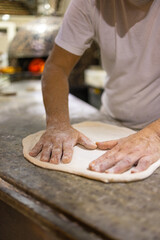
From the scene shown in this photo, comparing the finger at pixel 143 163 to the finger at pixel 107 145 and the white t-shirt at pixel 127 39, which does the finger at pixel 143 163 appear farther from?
the white t-shirt at pixel 127 39

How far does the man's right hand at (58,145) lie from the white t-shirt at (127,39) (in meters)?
0.47

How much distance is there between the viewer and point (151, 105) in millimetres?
1436

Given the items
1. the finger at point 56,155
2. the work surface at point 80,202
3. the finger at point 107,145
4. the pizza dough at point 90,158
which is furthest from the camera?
the finger at point 107,145

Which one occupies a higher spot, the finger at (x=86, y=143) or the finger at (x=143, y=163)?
the finger at (x=143, y=163)

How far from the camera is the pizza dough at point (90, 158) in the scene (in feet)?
2.95

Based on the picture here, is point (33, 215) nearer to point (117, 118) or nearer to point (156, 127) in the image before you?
point (156, 127)

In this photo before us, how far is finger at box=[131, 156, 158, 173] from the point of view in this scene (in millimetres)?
929

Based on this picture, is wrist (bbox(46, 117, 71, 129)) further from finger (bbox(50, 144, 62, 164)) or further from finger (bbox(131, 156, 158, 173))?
finger (bbox(131, 156, 158, 173))

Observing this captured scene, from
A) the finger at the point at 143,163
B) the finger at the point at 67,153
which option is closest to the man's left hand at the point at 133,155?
the finger at the point at 143,163

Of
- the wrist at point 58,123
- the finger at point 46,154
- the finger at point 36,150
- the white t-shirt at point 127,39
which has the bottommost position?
the finger at point 36,150

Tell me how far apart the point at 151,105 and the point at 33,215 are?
937 mm

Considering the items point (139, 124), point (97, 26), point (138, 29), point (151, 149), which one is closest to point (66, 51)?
point (97, 26)

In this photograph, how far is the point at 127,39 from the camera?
4.44 feet

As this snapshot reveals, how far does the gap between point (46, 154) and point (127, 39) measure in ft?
2.45
